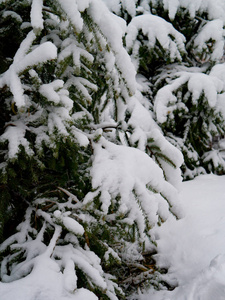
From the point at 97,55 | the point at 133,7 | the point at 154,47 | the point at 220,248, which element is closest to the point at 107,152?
the point at 97,55

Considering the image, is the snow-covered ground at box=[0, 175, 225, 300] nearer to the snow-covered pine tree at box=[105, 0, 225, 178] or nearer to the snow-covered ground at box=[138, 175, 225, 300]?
the snow-covered ground at box=[138, 175, 225, 300]

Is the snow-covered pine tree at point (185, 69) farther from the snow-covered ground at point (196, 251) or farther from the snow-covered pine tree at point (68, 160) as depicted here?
the snow-covered pine tree at point (68, 160)

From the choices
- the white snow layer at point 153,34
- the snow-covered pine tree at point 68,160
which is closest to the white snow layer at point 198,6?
the white snow layer at point 153,34

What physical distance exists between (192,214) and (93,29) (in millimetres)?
1988

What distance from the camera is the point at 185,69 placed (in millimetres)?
3887

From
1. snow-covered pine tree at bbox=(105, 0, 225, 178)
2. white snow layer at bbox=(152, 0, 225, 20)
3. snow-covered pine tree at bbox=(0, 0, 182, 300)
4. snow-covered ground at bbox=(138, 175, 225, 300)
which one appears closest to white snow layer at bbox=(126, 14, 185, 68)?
snow-covered pine tree at bbox=(105, 0, 225, 178)

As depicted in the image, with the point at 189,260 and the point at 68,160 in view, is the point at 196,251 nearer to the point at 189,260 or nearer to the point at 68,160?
the point at 189,260

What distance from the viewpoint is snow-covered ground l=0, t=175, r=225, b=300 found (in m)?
1.16

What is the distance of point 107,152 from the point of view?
1.59 m

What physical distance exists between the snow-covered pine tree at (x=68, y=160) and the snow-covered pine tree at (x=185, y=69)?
1.67 m

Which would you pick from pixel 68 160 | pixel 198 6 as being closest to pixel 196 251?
pixel 68 160

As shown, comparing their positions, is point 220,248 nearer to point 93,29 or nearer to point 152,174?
point 152,174

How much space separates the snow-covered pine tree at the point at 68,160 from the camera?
126 centimetres

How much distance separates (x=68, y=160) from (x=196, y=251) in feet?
4.59
